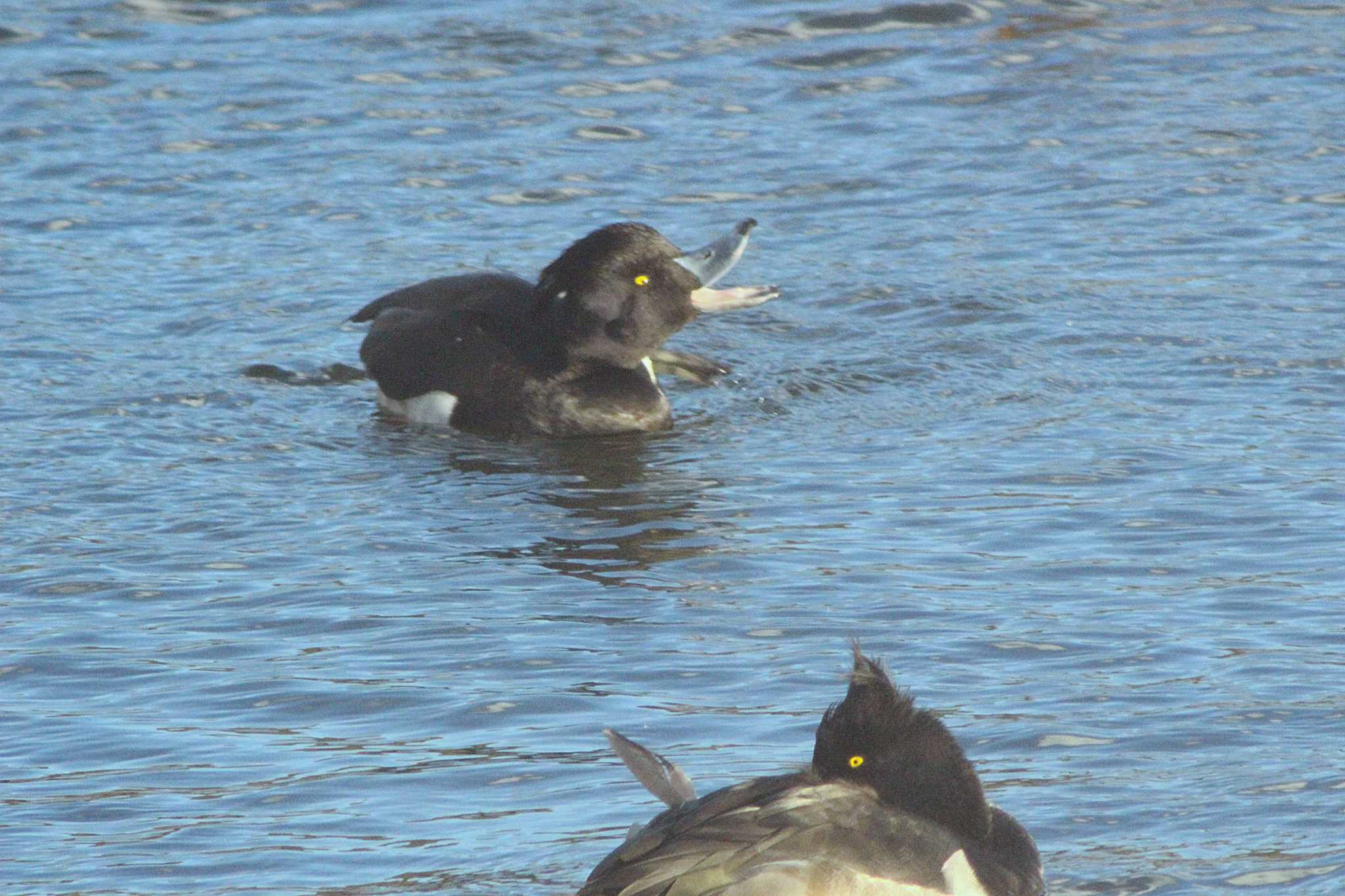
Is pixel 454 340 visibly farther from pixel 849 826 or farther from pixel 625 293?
pixel 849 826

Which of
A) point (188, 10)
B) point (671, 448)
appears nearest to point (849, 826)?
→ point (671, 448)

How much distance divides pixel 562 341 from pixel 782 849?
549 centimetres

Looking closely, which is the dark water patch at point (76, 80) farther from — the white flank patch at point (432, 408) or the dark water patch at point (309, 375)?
the white flank patch at point (432, 408)

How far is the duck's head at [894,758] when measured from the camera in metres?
4.98

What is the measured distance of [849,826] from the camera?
185 inches

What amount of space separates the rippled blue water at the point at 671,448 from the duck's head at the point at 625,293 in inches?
16.9

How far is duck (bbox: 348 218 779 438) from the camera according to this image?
969 centimetres

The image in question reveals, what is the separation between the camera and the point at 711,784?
5664 millimetres

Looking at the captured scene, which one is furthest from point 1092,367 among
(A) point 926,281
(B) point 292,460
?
(B) point 292,460

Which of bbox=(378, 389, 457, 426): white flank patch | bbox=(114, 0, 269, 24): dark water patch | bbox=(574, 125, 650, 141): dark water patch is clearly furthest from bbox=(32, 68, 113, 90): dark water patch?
bbox=(378, 389, 457, 426): white flank patch

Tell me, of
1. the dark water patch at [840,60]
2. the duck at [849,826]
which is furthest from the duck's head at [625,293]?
the dark water patch at [840,60]

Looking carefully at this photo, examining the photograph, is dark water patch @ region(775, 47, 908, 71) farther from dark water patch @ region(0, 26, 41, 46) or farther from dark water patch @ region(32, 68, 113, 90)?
dark water patch @ region(0, 26, 41, 46)

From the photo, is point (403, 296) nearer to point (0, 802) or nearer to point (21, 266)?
point (21, 266)

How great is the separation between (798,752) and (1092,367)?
172 inches
